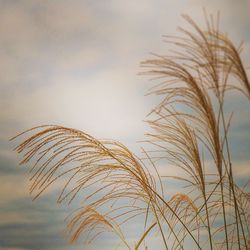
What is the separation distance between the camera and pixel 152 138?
1725 millimetres

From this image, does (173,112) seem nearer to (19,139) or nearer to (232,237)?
(232,237)

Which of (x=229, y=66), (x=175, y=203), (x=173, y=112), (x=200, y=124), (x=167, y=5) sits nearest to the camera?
(x=229, y=66)

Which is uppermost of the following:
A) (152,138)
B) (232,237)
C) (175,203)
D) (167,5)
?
(167,5)

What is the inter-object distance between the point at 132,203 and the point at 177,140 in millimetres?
289

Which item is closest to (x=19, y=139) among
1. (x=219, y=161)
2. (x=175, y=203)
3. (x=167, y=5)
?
(x=167, y=5)

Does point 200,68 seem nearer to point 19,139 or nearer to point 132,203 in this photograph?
point 132,203

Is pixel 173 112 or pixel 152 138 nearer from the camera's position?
pixel 173 112

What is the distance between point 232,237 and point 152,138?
439 mm

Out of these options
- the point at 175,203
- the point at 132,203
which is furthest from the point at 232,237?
the point at 132,203

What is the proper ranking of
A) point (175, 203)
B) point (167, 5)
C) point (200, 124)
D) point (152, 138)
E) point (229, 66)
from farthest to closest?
point (167, 5) → point (175, 203) → point (152, 138) → point (200, 124) → point (229, 66)

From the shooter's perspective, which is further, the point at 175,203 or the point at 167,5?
the point at 167,5

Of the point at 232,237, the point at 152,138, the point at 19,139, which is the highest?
the point at 19,139

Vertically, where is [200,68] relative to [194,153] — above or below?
above

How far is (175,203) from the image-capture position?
1.84 m
